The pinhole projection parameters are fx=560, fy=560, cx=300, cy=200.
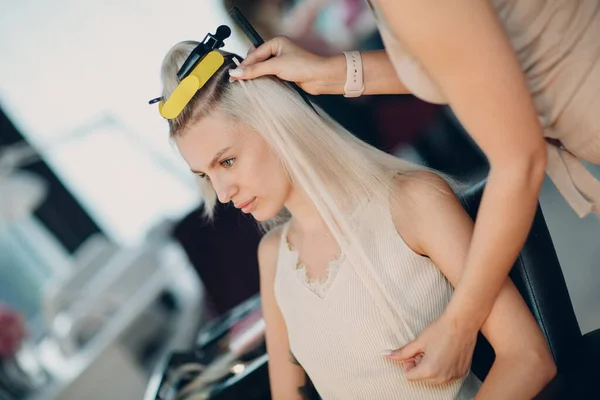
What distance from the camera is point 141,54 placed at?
2443 millimetres

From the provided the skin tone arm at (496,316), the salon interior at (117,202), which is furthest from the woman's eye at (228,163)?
the salon interior at (117,202)

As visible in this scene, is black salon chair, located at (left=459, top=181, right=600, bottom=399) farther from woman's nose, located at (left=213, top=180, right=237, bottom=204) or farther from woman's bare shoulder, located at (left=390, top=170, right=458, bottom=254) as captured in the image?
woman's nose, located at (left=213, top=180, right=237, bottom=204)

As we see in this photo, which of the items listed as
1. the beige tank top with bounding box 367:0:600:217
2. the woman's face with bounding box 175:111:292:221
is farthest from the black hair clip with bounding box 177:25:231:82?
the beige tank top with bounding box 367:0:600:217

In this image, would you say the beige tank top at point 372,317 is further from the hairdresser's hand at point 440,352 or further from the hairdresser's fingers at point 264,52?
the hairdresser's fingers at point 264,52

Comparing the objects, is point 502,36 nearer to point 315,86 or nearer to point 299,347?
point 315,86

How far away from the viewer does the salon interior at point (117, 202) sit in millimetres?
2736

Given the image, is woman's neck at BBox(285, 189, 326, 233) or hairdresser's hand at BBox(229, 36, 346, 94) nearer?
hairdresser's hand at BBox(229, 36, 346, 94)

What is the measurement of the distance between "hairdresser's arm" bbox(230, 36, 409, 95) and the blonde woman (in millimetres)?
34

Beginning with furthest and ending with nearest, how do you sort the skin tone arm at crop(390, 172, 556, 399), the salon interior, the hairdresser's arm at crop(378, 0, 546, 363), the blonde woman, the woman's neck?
the salon interior < the woman's neck < the blonde woman < the skin tone arm at crop(390, 172, 556, 399) < the hairdresser's arm at crop(378, 0, 546, 363)

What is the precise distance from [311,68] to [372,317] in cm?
50

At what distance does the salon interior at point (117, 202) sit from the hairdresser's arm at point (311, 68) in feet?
2.53

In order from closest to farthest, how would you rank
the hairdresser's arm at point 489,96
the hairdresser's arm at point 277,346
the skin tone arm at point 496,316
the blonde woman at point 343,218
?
1. the hairdresser's arm at point 489,96
2. the skin tone arm at point 496,316
3. the blonde woman at point 343,218
4. the hairdresser's arm at point 277,346

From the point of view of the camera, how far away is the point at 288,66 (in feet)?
3.52

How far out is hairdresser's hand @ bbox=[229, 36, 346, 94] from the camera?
1.07 meters
